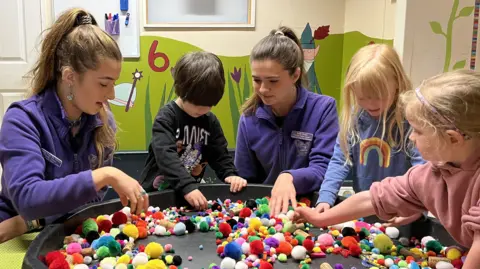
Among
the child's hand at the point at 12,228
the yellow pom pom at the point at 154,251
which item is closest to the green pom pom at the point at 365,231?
the yellow pom pom at the point at 154,251

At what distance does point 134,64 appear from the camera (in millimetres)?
3158

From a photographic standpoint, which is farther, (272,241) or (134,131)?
(134,131)

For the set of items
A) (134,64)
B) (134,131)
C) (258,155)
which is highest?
(134,64)

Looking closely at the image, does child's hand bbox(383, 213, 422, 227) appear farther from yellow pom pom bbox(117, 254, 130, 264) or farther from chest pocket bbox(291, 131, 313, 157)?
yellow pom pom bbox(117, 254, 130, 264)

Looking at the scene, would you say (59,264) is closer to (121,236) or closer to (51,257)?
(51,257)

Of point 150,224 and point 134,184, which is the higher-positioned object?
point 134,184

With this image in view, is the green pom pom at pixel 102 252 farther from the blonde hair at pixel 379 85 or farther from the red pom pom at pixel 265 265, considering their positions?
the blonde hair at pixel 379 85

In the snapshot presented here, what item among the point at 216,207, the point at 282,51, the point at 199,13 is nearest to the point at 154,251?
the point at 216,207

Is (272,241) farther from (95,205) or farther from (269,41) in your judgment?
(269,41)

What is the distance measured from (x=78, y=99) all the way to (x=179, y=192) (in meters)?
0.44

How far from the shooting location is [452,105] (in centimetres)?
95

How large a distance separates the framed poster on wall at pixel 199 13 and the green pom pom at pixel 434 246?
7.48ft

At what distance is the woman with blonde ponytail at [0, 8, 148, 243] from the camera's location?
1.19m

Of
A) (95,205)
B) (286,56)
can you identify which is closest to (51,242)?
(95,205)
